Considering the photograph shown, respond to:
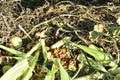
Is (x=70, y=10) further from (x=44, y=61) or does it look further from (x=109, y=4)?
(x=44, y=61)

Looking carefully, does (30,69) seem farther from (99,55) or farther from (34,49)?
(99,55)

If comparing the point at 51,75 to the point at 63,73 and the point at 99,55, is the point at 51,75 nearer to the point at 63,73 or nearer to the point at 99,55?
the point at 63,73

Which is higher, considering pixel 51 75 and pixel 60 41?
pixel 60 41

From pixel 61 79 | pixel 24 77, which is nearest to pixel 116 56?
pixel 61 79

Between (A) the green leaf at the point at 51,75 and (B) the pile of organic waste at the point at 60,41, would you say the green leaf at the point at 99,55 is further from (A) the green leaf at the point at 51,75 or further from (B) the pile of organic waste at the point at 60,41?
(A) the green leaf at the point at 51,75

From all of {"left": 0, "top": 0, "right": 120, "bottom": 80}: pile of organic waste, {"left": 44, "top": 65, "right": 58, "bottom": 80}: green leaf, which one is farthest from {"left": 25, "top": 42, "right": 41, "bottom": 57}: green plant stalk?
{"left": 44, "top": 65, "right": 58, "bottom": 80}: green leaf

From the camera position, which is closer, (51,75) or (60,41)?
(51,75)

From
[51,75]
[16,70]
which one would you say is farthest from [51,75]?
[16,70]

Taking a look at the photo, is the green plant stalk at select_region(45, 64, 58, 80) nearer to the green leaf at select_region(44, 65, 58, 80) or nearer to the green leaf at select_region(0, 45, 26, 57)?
the green leaf at select_region(44, 65, 58, 80)
